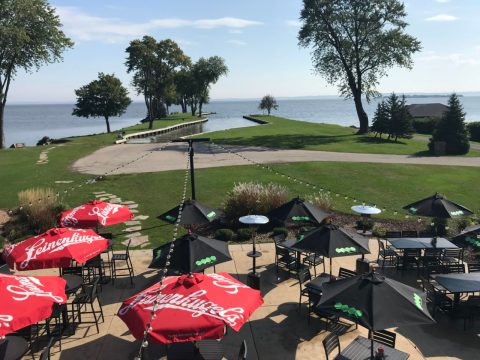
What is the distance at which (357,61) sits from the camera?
51.9 metres

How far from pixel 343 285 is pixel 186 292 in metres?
3.09

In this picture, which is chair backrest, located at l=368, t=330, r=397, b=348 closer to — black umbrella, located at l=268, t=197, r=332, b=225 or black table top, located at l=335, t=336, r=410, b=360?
black table top, located at l=335, t=336, r=410, b=360

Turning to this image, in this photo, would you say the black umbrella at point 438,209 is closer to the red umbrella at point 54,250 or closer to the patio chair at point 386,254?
the patio chair at point 386,254

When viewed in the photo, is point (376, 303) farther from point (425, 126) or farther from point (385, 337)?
point (425, 126)

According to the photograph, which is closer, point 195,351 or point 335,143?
point 195,351

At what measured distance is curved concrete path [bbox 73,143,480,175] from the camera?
99.6ft

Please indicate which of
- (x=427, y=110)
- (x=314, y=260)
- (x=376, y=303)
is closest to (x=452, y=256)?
(x=314, y=260)

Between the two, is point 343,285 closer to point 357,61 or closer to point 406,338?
point 406,338

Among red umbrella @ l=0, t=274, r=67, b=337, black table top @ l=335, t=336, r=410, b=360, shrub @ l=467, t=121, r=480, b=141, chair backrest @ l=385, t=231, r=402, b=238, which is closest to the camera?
red umbrella @ l=0, t=274, r=67, b=337

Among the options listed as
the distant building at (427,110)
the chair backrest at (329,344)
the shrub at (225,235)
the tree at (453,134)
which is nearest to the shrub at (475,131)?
the distant building at (427,110)

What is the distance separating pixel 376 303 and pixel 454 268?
6.27m

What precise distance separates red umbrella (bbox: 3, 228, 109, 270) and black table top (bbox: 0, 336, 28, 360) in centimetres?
176

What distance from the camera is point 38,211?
56.3ft

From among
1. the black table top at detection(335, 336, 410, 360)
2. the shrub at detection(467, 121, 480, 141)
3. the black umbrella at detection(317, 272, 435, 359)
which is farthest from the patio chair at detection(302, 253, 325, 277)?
the shrub at detection(467, 121, 480, 141)
